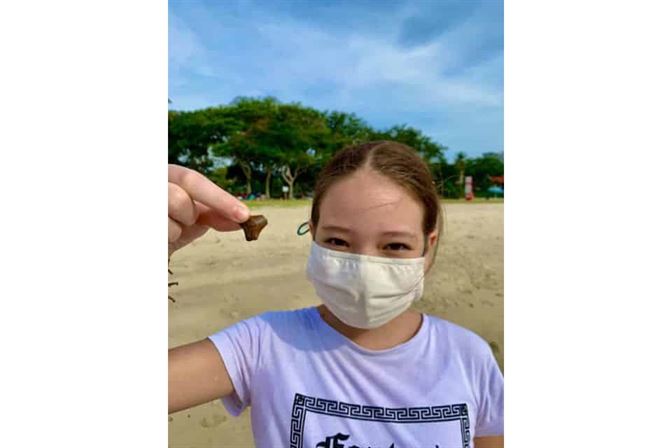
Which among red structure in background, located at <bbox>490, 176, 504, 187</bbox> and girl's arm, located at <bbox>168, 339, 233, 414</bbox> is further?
red structure in background, located at <bbox>490, 176, 504, 187</bbox>

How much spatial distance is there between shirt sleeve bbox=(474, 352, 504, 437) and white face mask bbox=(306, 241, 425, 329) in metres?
0.21

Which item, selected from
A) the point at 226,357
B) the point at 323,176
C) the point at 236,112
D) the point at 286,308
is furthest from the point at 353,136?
the point at 226,357

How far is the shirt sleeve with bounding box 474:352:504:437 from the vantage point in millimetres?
942

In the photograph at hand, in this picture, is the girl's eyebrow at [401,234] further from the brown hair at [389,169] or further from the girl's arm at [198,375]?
the girl's arm at [198,375]

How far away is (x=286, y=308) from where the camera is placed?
3.35 feet

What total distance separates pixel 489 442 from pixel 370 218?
0.52 m

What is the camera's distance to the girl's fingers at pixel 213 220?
0.92m

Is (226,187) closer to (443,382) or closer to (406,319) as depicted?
(406,319)

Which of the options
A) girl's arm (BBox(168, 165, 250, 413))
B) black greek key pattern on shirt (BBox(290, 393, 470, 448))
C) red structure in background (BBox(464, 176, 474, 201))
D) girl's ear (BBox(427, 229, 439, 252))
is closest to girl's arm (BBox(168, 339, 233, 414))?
girl's arm (BBox(168, 165, 250, 413))

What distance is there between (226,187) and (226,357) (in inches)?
14.4

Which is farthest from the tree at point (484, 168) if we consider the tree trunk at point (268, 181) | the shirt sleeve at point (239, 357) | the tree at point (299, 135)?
the shirt sleeve at point (239, 357)

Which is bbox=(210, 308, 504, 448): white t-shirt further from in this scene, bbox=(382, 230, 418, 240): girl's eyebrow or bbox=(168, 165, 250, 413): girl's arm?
bbox=(382, 230, 418, 240): girl's eyebrow

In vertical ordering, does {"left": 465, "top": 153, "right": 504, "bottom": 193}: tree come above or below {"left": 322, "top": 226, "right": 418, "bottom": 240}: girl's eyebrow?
above

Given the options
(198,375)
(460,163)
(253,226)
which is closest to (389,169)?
(460,163)
